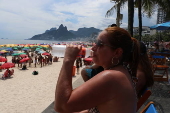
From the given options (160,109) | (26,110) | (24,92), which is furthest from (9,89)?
(160,109)

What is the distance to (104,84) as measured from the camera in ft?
3.01

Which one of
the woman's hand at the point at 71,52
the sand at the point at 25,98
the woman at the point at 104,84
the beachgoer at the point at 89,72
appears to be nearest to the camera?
the woman at the point at 104,84

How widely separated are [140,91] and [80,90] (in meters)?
1.40

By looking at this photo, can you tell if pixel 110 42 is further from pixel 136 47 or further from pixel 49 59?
pixel 49 59

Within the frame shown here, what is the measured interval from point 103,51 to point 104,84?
29 centimetres

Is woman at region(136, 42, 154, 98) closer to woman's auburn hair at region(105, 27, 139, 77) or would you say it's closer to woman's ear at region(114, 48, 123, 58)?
woman's auburn hair at region(105, 27, 139, 77)

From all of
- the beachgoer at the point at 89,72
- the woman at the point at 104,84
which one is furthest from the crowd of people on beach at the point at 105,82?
the beachgoer at the point at 89,72

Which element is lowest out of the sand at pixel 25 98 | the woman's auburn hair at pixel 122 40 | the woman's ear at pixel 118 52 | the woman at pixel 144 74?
the sand at pixel 25 98

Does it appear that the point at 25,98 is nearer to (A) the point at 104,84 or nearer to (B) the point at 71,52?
(B) the point at 71,52

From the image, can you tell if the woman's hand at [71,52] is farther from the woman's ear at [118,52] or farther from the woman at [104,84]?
the woman's ear at [118,52]

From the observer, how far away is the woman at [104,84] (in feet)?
3.01

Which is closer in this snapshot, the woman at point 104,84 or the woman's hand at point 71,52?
the woman at point 104,84

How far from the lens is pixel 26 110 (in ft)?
21.9

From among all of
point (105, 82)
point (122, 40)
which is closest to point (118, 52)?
point (122, 40)
